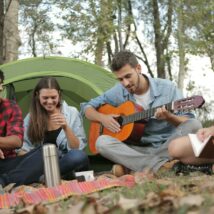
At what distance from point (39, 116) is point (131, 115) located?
822mm

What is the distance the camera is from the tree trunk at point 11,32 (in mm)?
9711

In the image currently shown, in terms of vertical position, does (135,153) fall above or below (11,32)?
below

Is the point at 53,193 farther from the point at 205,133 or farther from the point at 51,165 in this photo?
the point at 205,133

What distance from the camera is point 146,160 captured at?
4.59 m

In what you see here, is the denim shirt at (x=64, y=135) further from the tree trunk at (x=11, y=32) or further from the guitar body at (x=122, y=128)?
the tree trunk at (x=11, y=32)

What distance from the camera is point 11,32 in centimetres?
959

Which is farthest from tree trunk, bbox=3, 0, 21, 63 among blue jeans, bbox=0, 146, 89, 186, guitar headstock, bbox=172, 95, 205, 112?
guitar headstock, bbox=172, 95, 205, 112

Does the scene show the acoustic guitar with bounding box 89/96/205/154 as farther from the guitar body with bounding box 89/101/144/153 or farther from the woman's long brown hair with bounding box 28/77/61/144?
the woman's long brown hair with bounding box 28/77/61/144

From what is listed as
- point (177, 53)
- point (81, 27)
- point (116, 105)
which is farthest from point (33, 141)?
point (177, 53)

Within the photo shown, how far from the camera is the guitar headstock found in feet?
13.6

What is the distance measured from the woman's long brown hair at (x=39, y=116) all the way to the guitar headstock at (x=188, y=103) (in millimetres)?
1124

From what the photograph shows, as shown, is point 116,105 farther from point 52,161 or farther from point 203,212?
point 203,212

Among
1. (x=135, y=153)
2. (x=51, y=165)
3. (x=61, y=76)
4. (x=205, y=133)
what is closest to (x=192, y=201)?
(x=205, y=133)

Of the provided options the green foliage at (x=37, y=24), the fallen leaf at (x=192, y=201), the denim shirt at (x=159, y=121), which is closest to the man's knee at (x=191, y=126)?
the denim shirt at (x=159, y=121)
